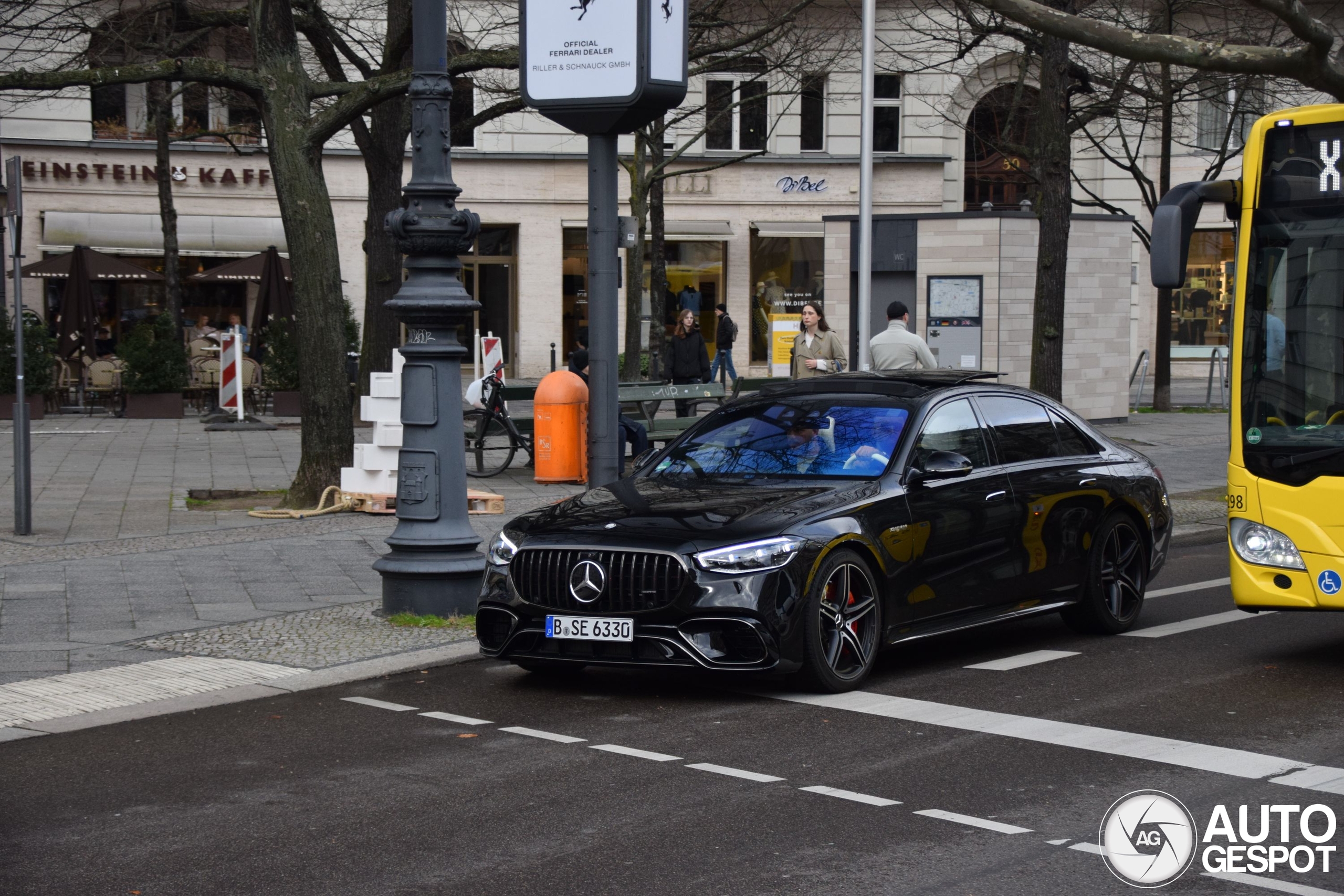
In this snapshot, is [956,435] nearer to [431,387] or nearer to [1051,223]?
[431,387]

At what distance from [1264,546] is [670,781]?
12.3 ft

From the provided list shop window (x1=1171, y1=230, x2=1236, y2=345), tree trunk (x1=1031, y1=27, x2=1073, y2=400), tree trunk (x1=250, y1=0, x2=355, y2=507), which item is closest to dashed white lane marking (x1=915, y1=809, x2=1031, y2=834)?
tree trunk (x1=250, y1=0, x2=355, y2=507)

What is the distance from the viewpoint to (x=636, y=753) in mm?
6820

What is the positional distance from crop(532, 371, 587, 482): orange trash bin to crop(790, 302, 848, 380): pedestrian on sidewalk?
2328 millimetres

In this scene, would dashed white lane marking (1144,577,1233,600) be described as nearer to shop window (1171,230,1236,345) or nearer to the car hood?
the car hood

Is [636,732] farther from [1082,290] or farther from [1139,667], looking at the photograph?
[1082,290]

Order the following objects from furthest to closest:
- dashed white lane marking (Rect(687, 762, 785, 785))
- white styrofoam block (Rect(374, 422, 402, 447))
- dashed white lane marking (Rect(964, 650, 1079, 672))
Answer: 1. white styrofoam block (Rect(374, 422, 402, 447))
2. dashed white lane marking (Rect(964, 650, 1079, 672))
3. dashed white lane marking (Rect(687, 762, 785, 785))

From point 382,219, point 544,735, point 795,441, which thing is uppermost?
point 382,219

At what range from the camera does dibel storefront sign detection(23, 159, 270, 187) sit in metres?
37.4

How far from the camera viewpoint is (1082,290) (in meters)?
26.2

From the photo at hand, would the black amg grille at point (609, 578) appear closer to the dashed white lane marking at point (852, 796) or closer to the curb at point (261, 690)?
the curb at point (261, 690)

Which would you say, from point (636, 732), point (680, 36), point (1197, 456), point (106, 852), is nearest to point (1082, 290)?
point (1197, 456)

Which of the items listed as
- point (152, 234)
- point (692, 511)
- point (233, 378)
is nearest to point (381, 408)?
point (692, 511)

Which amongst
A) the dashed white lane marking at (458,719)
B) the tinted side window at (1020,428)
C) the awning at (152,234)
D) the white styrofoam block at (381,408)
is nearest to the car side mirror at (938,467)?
the tinted side window at (1020,428)
